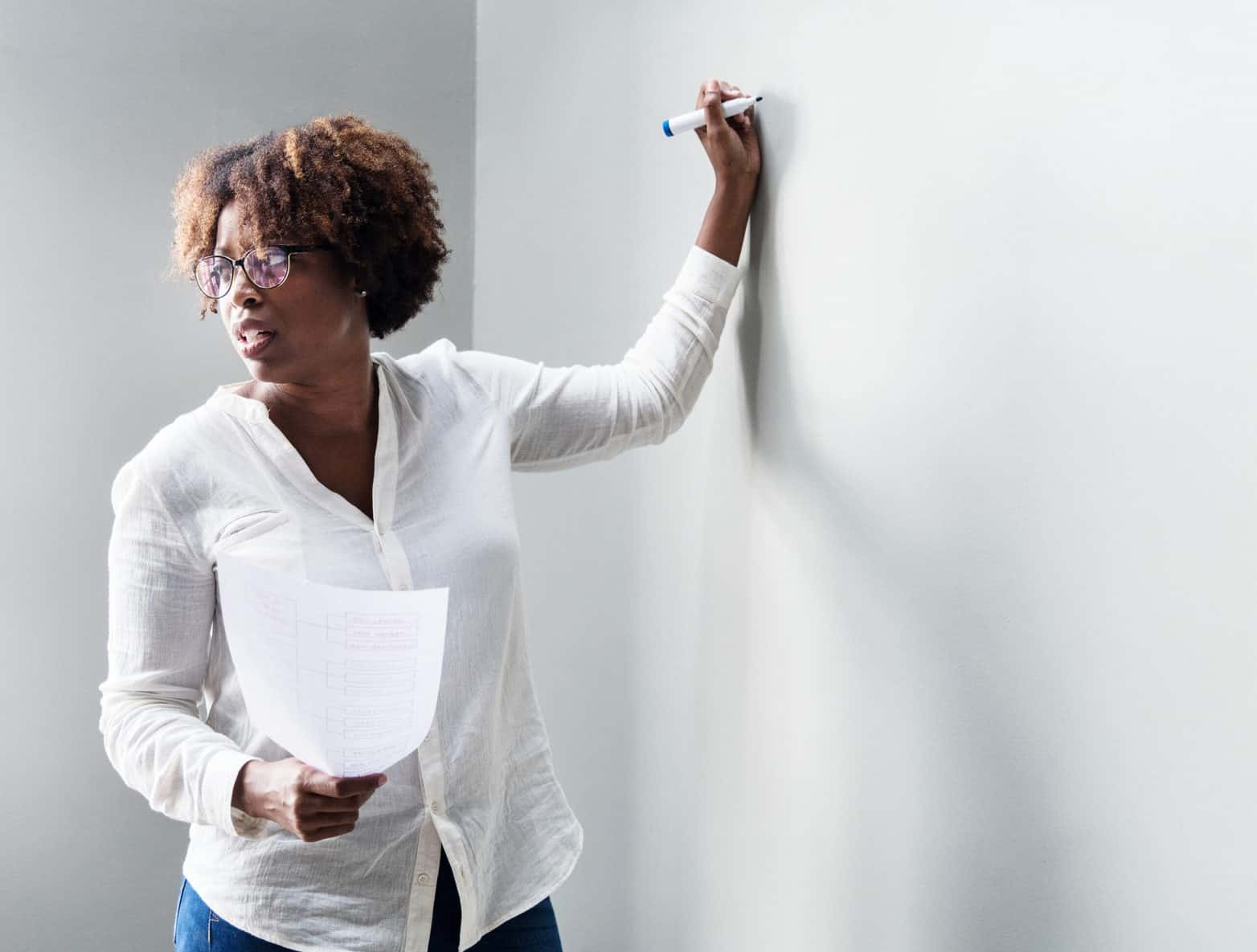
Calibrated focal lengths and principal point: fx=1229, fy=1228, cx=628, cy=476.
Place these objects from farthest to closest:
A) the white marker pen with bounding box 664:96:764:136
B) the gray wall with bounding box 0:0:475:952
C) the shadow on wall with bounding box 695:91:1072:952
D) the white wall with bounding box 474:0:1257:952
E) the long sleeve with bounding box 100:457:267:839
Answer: the gray wall with bounding box 0:0:475:952, the white marker pen with bounding box 664:96:764:136, the long sleeve with bounding box 100:457:267:839, the shadow on wall with bounding box 695:91:1072:952, the white wall with bounding box 474:0:1257:952

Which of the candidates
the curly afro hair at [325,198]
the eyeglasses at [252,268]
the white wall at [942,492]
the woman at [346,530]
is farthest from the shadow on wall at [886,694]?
the eyeglasses at [252,268]

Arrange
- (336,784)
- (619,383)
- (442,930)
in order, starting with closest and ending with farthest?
1. (336,784)
2. (442,930)
3. (619,383)

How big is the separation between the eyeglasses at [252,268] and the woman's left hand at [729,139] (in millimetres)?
411

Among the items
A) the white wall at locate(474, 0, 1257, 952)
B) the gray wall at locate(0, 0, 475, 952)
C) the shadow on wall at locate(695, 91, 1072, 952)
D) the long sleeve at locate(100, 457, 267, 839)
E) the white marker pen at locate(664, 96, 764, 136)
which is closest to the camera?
the white wall at locate(474, 0, 1257, 952)

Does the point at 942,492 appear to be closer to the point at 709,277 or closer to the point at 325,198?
the point at 709,277

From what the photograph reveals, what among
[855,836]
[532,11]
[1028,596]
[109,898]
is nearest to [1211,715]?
[1028,596]

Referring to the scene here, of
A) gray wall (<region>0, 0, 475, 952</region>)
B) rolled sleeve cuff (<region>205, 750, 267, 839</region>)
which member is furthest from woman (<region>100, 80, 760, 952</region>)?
gray wall (<region>0, 0, 475, 952</region>)

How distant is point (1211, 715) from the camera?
2.40ft

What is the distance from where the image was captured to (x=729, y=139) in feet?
4.02

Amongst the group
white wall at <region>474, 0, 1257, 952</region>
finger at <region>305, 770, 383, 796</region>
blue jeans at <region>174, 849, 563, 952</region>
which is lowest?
blue jeans at <region>174, 849, 563, 952</region>

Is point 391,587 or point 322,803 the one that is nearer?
point 322,803

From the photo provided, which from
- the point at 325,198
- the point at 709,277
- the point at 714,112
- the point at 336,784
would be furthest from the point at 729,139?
the point at 336,784

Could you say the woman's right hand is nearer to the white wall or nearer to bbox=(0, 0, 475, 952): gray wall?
the white wall

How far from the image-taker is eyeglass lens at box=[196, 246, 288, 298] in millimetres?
1126
